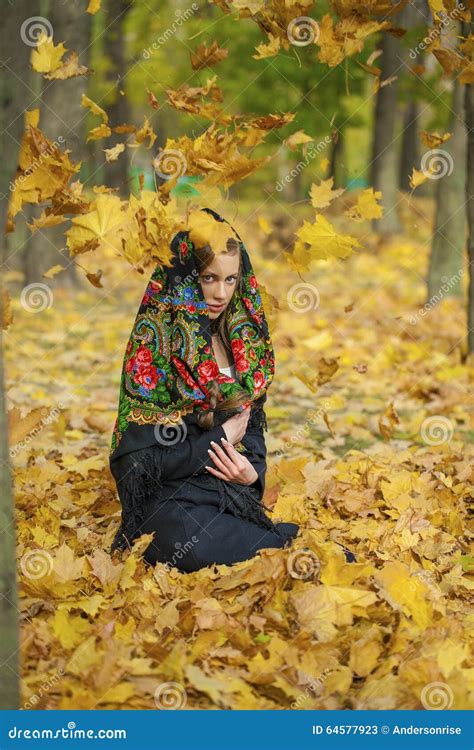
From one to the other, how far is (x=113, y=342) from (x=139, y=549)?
514cm

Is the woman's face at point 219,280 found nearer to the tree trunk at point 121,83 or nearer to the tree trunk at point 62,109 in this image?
the tree trunk at point 62,109

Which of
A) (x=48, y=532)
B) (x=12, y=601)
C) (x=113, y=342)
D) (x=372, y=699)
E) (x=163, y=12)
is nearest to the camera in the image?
(x=12, y=601)

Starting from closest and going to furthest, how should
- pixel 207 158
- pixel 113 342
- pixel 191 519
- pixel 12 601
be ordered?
1. pixel 12 601
2. pixel 207 158
3. pixel 191 519
4. pixel 113 342

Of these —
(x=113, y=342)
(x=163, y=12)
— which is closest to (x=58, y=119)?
(x=113, y=342)

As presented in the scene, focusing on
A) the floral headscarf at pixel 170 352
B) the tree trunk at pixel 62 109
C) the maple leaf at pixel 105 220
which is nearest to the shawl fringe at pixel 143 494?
the floral headscarf at pixel 170 352

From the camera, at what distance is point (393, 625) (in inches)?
111

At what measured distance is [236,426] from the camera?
3.59 m

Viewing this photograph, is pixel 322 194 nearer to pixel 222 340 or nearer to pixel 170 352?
pixel 222 340

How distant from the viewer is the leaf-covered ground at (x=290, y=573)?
258cm

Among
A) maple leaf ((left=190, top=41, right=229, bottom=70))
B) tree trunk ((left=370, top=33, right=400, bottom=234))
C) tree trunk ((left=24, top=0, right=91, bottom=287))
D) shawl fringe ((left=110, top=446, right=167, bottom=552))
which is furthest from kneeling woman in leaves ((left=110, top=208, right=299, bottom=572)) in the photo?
tree trunk ((left=370, top=33, right=400, bottom=234))

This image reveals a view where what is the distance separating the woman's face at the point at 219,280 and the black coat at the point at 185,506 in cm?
45

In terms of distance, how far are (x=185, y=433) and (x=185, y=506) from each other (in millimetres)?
282

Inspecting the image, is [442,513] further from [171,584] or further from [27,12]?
[27,12]

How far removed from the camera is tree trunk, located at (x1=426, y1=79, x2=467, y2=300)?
8.60 m
